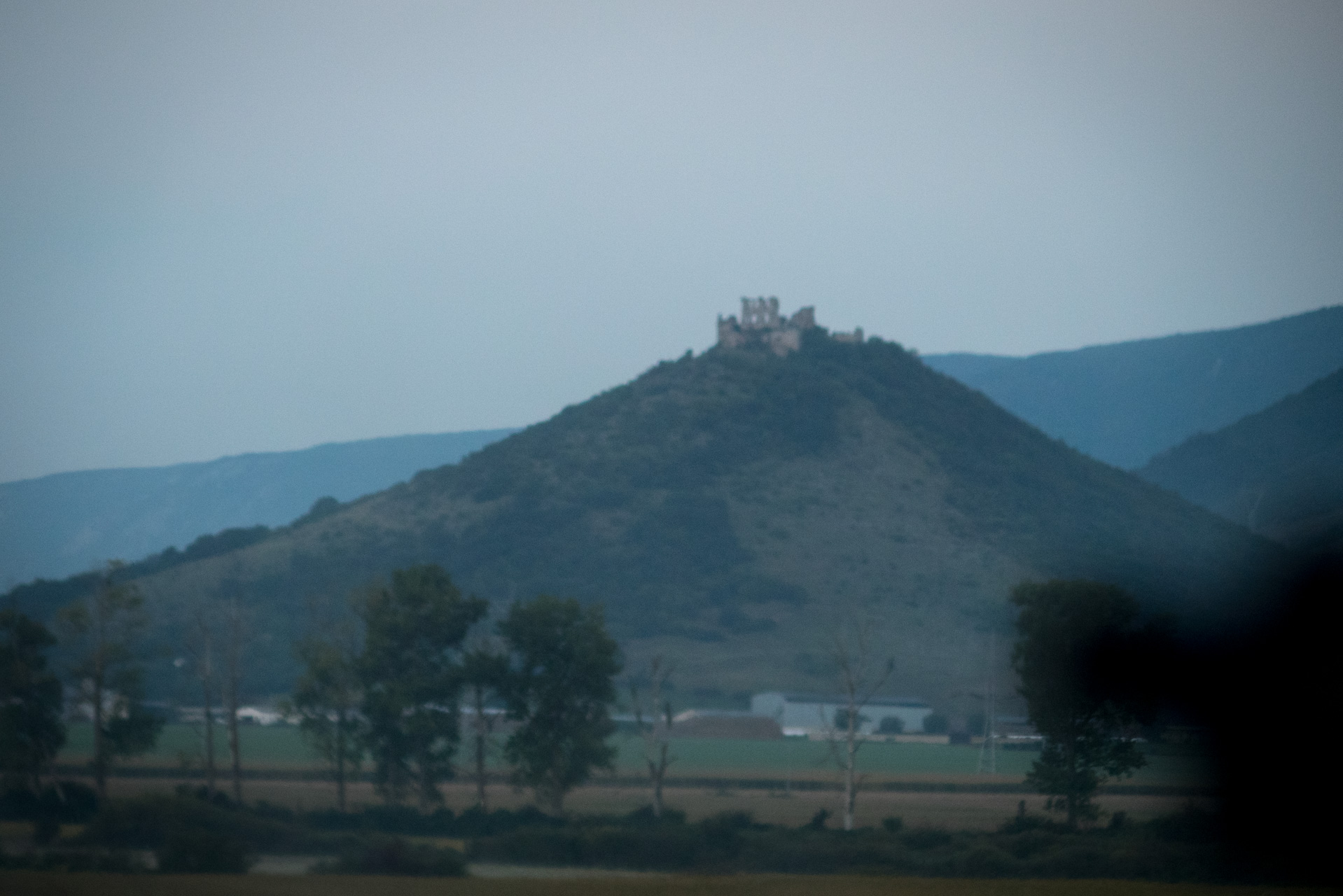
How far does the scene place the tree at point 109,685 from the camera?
38.2 meters

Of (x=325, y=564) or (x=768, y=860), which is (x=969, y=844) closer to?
(x=768, y=860)

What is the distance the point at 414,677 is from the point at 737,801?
34.3 ft

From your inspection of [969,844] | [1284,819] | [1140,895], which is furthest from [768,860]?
[1284,819]

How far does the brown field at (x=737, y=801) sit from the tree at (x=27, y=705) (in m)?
2.29

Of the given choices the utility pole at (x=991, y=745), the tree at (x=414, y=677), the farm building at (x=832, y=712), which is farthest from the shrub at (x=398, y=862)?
the farm building at (x=832, y=712)

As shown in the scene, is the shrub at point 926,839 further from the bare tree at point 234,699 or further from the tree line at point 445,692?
the bare tree at point 234,699

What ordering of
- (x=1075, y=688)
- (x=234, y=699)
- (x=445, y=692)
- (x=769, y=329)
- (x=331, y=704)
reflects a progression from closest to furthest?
(x=1075, y=688) → (x=445, y=692) → (x=331, y=704) → (x=234, y=699) → (x=769, y=329)

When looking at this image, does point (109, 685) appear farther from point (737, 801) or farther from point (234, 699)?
point (737, 801)

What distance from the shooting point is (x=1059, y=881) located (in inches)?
1120

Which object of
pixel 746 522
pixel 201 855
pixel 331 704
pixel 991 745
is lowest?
pixel 991 745

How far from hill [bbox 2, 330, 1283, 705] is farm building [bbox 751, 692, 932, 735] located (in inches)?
149

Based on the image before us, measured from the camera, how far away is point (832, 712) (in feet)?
278

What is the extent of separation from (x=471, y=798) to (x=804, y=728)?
41400mm

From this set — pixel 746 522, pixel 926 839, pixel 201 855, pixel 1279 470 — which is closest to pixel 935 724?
pixel 1279 470
